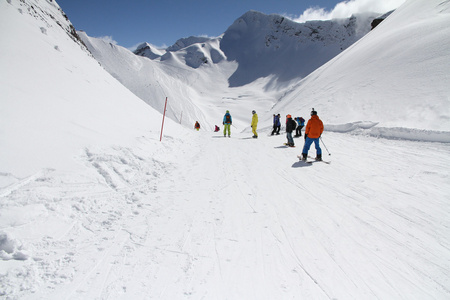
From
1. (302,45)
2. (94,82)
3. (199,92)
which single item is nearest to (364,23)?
(302,45)

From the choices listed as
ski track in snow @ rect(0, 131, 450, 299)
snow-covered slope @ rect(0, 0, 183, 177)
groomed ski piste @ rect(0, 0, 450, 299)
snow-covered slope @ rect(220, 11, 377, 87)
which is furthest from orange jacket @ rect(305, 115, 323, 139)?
snow-covered slope @ rect(220, 11, 377, 87)

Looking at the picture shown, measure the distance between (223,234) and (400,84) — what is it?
14.4m

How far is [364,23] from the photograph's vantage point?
395 feet

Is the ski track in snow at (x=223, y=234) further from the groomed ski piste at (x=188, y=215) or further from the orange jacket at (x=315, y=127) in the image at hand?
the orange jacket at (x=315, y=127)

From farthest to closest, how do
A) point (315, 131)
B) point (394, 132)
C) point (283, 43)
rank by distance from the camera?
point (283, 43) < point (394, 132) < point (315, 131)

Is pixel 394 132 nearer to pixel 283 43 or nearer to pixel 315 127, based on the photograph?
pixel 315 127

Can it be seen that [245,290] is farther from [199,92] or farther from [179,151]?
[199,92]

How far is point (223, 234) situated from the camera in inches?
135

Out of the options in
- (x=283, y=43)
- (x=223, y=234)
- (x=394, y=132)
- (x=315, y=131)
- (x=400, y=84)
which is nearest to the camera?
(x=223, y=234)

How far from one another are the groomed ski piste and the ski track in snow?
2 cm

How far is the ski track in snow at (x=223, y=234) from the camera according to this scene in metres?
2.49

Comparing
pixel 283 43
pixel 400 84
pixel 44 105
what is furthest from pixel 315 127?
pixel 283 43

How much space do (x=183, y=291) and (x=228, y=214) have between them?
5.79ft

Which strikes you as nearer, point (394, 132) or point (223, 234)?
point (223, 234)
